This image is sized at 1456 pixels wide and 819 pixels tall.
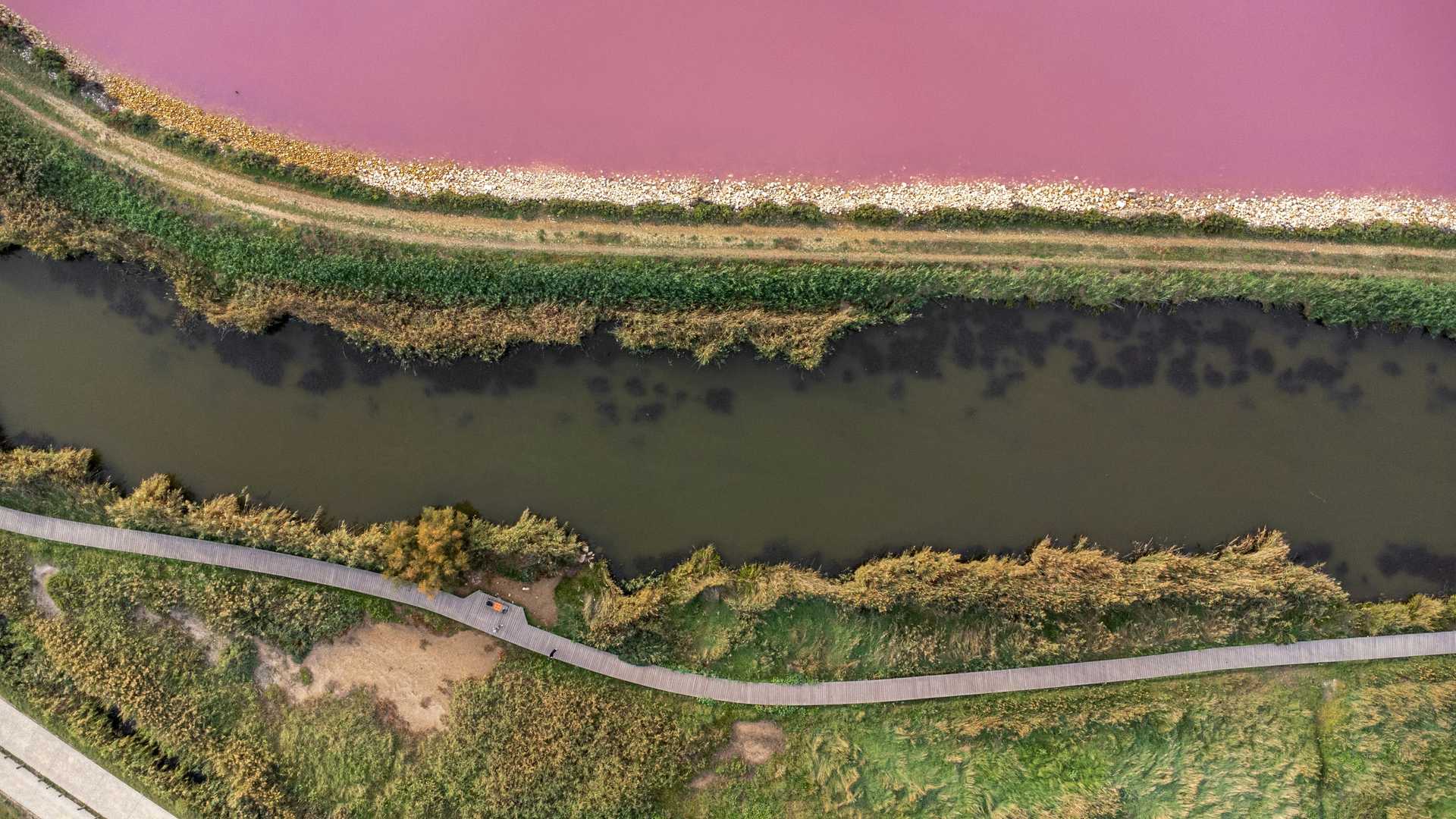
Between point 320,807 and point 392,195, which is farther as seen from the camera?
point 392,195

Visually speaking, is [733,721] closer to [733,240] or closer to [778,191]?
[733,240]

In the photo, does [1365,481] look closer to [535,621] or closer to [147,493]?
[535,621]

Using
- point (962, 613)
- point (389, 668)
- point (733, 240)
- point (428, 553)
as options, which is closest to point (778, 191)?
point (733, 240)

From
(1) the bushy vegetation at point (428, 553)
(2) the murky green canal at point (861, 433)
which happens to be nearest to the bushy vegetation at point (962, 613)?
(2) the murky green canal at point (861, 433)

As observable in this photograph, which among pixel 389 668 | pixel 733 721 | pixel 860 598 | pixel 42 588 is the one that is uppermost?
pixel 860 598

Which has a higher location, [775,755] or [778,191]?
[778,191]

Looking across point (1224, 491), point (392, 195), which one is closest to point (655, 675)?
point (392, 195)

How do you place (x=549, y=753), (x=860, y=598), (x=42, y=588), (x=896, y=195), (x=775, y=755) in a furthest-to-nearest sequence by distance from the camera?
(x=896, y=195) → (x=42, y=588) → (x=775, y=755) → (x=860, y=598) → (x=549, y=753)
